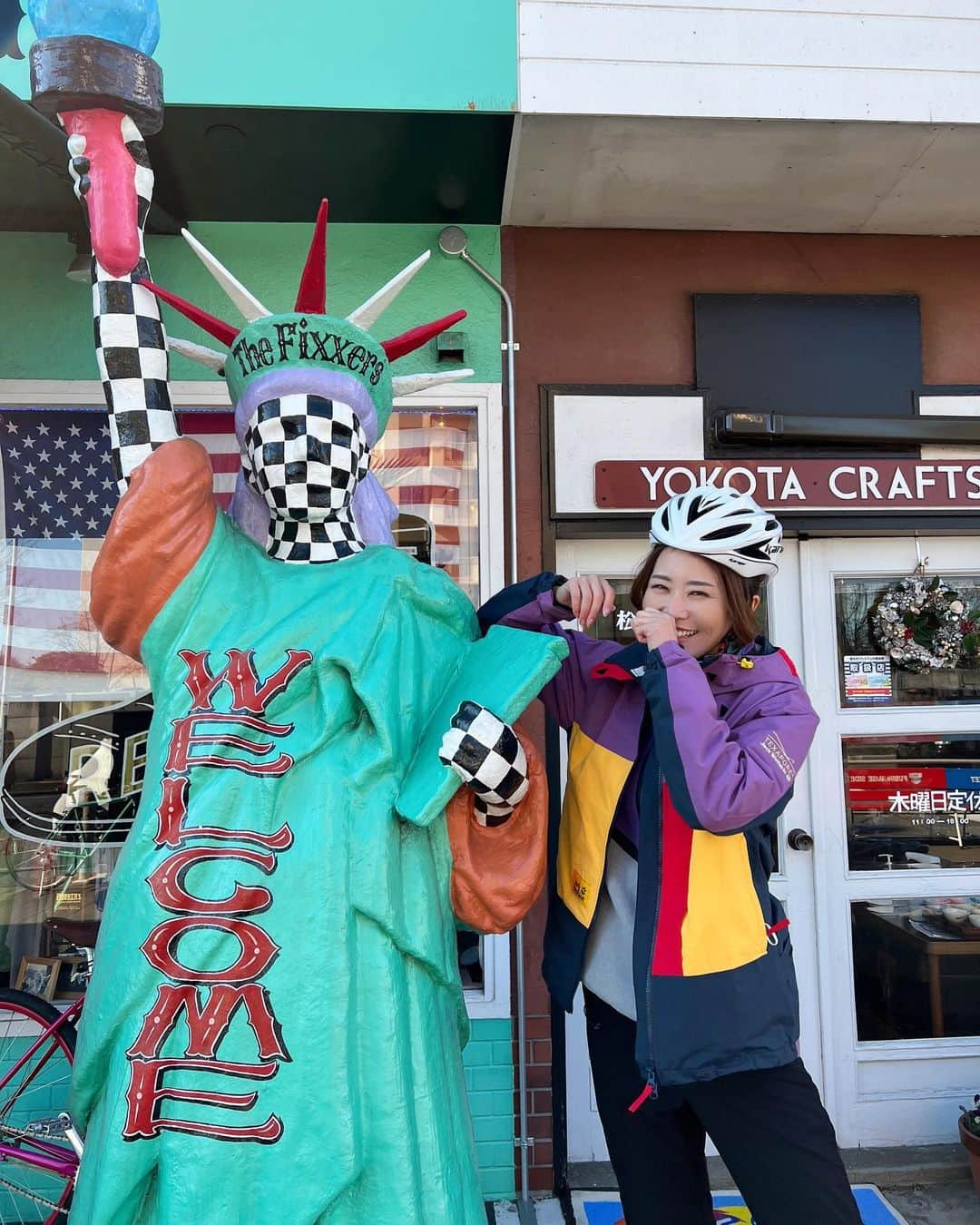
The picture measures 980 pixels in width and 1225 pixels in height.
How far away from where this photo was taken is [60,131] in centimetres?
263

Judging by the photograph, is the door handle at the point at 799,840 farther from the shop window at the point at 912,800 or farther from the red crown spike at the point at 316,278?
the red crown spike at the point at 316,278

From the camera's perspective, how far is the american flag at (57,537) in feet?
10.7

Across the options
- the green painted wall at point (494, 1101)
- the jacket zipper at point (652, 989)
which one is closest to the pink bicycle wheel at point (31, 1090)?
the green painted wall at point (494, 1101)

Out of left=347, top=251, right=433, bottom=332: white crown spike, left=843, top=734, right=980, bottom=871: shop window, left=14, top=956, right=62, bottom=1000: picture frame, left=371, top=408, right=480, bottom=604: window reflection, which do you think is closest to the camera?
left=347, top=251, right=433, bottom=332: white crown spike

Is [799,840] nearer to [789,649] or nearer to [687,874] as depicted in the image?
[789,649]

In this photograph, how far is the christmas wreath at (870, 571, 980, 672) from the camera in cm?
344

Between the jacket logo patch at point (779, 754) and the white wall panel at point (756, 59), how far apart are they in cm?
209

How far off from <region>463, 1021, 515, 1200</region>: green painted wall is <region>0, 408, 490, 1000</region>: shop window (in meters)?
0.19

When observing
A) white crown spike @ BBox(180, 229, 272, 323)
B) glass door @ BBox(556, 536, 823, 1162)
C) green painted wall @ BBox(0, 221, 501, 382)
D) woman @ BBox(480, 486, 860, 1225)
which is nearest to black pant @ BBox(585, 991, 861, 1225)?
woman @ BBox(480, 486, 860, 1225)

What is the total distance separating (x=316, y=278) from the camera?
1.83m

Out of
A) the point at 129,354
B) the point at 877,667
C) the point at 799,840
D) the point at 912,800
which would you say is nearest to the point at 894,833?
the point at 912,800

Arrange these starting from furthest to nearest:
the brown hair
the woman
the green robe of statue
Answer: the brown hair
the woman
the green robe of statue

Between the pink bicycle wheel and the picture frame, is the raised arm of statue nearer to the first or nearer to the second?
the pink bicycle wheel

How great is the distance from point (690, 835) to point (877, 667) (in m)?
2.19
